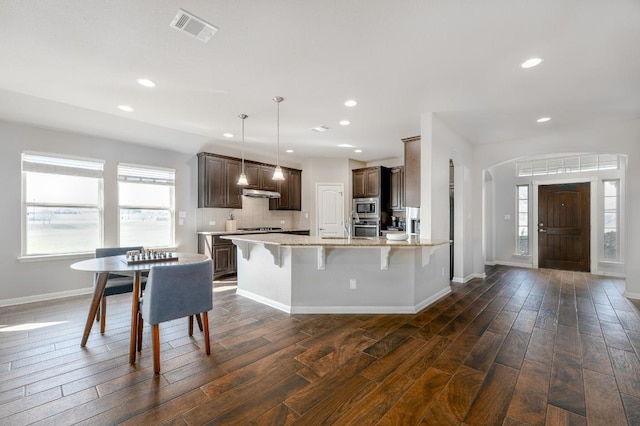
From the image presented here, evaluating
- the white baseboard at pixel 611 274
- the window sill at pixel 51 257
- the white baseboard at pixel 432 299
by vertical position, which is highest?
the window sill at pixel 51 257

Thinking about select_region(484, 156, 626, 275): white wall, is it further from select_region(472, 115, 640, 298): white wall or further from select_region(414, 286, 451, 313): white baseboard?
select_region(414, 286, 451, 313): white baseboard

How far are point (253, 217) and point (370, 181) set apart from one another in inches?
117

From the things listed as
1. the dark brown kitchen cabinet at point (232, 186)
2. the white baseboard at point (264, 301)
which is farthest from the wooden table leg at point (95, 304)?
the dark brown kitchen cabinet at point (232, 186)

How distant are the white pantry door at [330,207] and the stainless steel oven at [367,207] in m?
0.38

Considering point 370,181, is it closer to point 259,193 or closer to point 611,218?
point 259,193

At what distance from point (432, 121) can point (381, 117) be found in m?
0.70

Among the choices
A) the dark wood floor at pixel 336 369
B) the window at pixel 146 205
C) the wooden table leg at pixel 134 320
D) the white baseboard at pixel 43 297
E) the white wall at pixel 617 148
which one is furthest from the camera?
the window at pixel 146 205

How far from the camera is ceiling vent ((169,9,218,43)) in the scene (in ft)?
6.59

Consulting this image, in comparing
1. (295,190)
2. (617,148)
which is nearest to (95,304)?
(295,190)

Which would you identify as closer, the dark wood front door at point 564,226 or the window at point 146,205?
the window at point 146,205

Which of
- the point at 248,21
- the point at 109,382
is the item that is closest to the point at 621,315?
the point at 248,21

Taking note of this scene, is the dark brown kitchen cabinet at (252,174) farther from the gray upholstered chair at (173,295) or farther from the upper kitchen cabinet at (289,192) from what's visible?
the gray upholstered chair at (173,295)

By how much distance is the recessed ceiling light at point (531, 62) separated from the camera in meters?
2.57

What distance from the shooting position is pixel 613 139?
4312 mm
